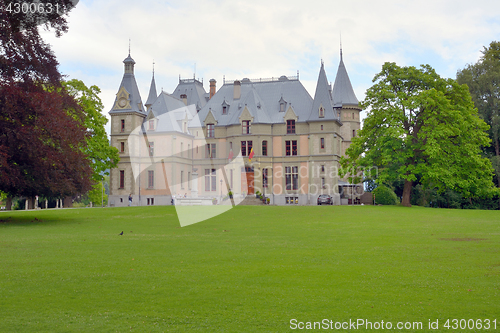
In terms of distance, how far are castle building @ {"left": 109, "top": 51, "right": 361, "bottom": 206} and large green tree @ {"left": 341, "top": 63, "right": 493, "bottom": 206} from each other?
1520cm

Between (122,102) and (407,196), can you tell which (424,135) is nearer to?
(407,196)

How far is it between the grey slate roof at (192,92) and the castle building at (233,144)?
495 cm

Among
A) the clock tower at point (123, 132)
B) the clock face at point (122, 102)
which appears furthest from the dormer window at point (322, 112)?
the clock face at point (122, 102)

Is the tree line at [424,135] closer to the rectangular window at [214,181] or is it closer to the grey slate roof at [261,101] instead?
the grey slate roof at [261,101]

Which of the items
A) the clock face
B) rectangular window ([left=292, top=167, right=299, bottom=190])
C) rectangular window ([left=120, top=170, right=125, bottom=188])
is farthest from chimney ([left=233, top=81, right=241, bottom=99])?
rectangular window ([left=120, top=170, right=125, bottom=188])

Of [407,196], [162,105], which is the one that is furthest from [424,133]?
[162,105]

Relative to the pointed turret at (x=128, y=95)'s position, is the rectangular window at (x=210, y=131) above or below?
below

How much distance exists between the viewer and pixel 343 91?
229ft

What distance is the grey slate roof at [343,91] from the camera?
6931 centimetres

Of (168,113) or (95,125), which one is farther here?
(168,113)

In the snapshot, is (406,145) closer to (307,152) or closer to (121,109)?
(307,152)

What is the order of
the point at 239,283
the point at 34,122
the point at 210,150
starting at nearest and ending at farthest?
the point at 239,283, the point at 34,122, the point at 210,150

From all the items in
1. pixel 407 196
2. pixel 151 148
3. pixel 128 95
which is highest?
pixel 128 95

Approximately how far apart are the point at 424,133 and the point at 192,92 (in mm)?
41930
